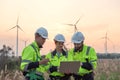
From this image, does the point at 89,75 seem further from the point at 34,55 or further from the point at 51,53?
the point at 34,55

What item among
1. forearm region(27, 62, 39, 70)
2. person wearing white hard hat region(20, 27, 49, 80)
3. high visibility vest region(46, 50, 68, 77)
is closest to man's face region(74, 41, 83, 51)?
high visibility vest region(46, 50, 68, 77)

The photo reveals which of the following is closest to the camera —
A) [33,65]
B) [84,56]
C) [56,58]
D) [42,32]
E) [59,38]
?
[33,65]

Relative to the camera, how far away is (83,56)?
32.8 feet

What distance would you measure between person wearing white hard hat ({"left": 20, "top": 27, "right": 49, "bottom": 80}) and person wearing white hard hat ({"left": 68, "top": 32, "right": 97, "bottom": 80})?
4.37 ft

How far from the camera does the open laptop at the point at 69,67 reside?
9.56 metres

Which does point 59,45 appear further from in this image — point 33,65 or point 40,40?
point 33,65

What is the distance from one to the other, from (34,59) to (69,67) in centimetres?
118

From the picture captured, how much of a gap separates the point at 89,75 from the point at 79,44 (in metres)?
0.76

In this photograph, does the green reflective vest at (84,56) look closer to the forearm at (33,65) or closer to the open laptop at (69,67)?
the open laptop at (69,67)

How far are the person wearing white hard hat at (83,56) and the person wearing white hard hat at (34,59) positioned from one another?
52.4 inches

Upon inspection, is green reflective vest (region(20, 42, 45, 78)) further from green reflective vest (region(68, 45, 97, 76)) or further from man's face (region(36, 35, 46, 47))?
green reflective vest (region(68, 45, 97, 76))

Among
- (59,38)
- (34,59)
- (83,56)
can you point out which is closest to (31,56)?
(34,59)

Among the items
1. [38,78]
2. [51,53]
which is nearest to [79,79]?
[51,53]

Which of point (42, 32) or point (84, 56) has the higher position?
point (42, 32)
